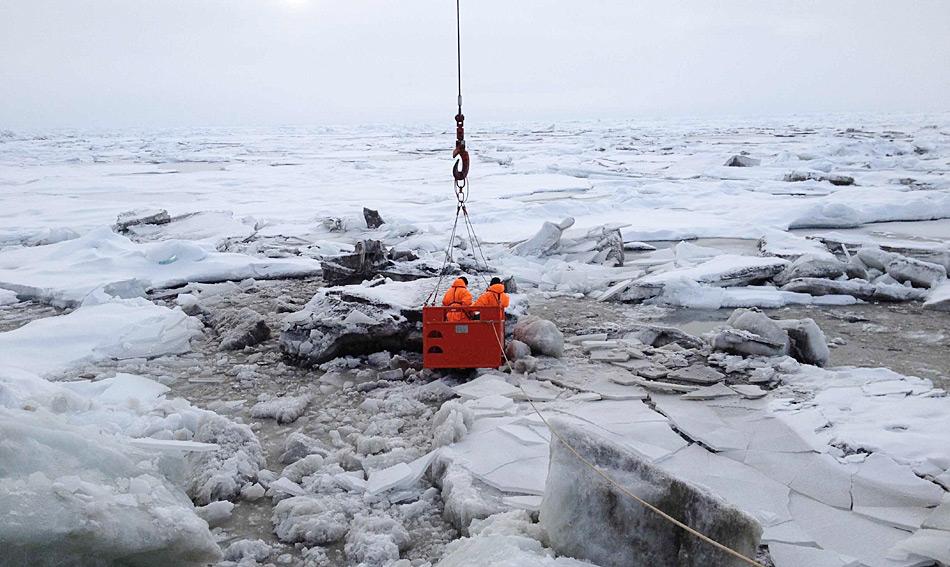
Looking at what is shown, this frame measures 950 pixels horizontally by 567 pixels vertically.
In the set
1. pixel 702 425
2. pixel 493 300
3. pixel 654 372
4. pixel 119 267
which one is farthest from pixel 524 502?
pixel 119 267

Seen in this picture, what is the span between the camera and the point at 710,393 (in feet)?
16.9

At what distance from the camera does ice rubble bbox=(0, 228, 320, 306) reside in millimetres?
8492

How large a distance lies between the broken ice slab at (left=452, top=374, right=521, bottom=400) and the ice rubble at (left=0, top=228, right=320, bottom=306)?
15.8ft

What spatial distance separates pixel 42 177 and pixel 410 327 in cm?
2340

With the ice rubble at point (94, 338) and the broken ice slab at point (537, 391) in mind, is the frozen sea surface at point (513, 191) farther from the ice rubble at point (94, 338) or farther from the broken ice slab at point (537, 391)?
the broken ice slab at point (537, 391)

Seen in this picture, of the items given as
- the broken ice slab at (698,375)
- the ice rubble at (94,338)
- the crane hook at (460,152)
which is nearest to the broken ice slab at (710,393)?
the broken ice slab at (698,375)

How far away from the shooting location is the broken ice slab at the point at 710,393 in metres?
5.12

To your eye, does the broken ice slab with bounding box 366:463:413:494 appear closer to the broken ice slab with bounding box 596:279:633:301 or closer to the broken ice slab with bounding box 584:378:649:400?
the broken ice slab with bounding box 584:378:649:400

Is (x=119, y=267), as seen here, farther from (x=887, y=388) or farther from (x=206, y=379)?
(x=887, y=388)

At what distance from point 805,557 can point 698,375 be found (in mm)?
2551

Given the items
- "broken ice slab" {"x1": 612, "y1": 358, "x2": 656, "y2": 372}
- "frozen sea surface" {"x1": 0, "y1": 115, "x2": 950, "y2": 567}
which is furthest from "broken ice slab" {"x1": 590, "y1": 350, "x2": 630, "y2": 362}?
"frozen sea surface" {"x1": 0, "y1": 115, "x2": 950, "y2": 567}

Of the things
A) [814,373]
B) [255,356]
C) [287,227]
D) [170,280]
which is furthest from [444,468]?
[287,227]

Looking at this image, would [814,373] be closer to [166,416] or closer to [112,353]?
[166,416]

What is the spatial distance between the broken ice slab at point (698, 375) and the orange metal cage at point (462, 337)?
4.91 feet
